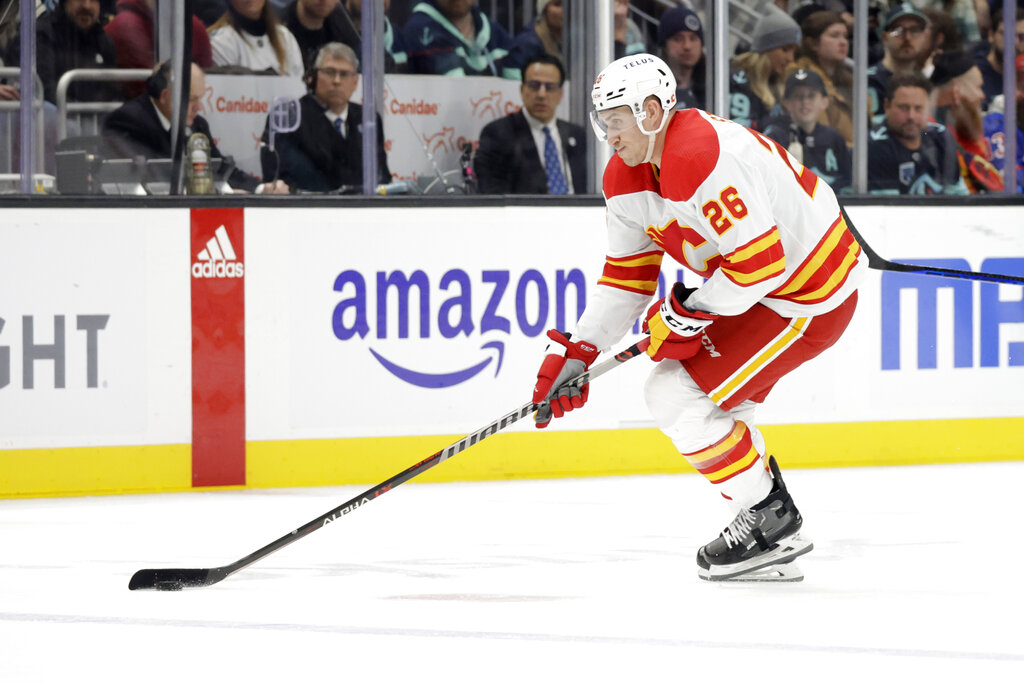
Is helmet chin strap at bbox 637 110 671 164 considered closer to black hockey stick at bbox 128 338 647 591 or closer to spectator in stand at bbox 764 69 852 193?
black hockey stick at bbox 128 338 647 591

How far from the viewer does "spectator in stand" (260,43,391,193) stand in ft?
14.4

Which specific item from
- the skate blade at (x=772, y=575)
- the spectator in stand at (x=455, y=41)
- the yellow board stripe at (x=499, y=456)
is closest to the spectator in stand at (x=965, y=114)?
the yellow board stripe at (x=499, y=456)

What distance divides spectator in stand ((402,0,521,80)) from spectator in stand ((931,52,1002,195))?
1.71m

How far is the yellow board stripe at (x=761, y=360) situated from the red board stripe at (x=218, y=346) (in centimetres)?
184

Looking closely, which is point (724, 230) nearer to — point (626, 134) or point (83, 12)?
point (626, 134)

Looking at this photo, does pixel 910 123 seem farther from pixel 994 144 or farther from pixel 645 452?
pixel 645 452

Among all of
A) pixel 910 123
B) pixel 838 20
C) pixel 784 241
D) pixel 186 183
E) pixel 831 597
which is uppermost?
pixel 838 20

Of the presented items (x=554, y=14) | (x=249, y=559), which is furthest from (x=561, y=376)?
(x=554, y=14)

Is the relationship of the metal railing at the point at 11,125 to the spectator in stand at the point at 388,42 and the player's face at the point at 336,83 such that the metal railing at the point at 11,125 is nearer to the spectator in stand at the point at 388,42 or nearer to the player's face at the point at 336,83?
the player's face at the point at 336,83

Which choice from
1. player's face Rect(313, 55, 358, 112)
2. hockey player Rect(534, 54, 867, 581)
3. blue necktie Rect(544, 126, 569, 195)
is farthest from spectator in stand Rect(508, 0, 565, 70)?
hockey player Rect(534, 54, 867, 581)

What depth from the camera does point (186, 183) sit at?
13.9ft

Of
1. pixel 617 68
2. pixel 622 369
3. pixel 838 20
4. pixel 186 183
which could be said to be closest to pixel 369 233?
pixel 186 183

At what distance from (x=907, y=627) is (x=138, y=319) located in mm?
2512

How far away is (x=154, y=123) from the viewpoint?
424 cm
